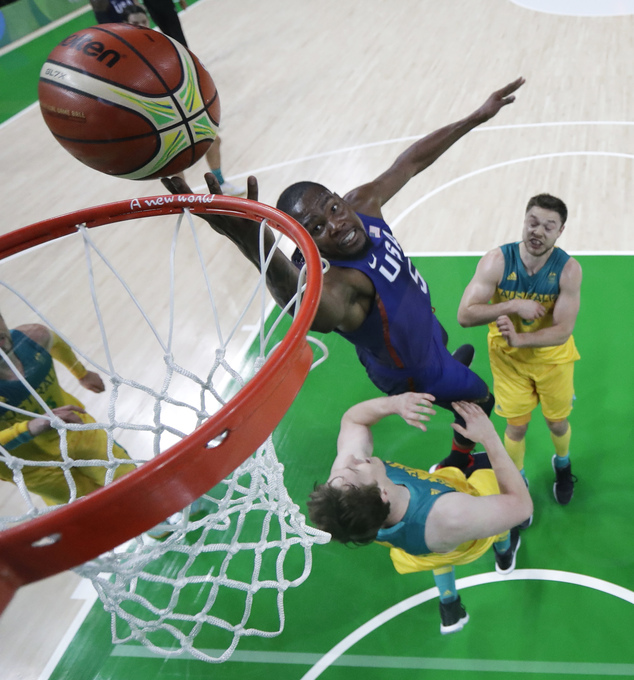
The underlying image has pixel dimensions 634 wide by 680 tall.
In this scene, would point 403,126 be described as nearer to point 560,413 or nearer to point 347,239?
point 560,413

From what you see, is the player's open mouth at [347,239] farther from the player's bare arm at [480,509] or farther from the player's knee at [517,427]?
the player's knee at [517,427]

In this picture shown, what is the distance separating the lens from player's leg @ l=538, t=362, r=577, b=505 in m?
2.78

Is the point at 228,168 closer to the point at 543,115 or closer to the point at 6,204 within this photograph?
the point at 6,204

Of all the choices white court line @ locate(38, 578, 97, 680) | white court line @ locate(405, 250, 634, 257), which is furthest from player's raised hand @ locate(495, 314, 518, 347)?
white court line @ locate(38, 578, 97, 680)

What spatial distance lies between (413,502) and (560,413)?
103cm

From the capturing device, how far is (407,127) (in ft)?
21.8

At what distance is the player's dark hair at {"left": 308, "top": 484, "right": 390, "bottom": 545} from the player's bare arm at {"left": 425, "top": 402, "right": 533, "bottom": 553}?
0.85 ft

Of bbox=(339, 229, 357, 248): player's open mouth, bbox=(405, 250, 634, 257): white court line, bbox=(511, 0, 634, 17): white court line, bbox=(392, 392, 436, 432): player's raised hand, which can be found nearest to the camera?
bbox=(392, 392, 436, 432): player's raised hand

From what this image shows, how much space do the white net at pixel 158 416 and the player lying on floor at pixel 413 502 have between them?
0.17 metres

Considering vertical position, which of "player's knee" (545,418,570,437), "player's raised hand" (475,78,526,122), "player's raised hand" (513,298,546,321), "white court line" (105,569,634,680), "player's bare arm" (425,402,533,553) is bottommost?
"white court line" (105,569,634,680)

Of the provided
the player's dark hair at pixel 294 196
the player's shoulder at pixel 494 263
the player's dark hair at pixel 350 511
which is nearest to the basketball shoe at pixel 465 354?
the player's shoulder at pixel 494 263

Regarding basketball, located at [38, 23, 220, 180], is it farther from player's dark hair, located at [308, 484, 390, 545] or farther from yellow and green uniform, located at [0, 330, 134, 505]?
player's dark hair, located at [308, 484, 390, 545]

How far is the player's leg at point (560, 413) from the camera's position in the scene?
9.13 ft

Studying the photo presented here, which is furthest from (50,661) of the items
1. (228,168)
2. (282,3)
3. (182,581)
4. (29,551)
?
(282,3)
